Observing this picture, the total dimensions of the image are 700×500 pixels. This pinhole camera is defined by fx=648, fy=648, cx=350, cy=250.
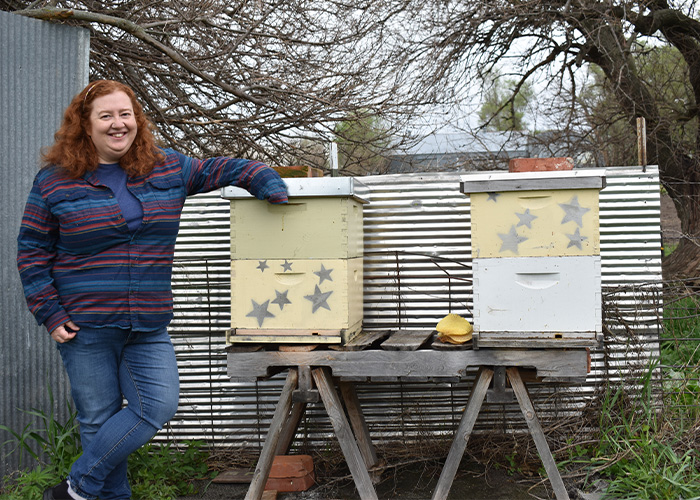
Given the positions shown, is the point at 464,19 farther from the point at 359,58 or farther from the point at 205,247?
the point at 205,247

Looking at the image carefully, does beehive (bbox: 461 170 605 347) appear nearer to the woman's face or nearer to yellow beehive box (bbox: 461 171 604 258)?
yellow beehive box (bbox: 461 171 604 258)

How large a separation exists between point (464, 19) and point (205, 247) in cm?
517

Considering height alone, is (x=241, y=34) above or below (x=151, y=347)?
above

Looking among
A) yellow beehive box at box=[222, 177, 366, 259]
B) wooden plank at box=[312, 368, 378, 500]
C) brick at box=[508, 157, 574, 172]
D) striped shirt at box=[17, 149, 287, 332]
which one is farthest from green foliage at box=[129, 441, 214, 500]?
brick at box=[508, 157, 574, 172]

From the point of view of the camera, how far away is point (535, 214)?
3146mm

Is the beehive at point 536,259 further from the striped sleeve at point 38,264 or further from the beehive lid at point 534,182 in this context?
Result: the striped sleeve at point 38,264

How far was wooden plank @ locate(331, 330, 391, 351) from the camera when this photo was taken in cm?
333

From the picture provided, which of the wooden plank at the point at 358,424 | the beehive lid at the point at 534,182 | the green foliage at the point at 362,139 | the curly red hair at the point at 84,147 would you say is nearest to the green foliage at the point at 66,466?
Answer: the wooden plank at the point at 358,424

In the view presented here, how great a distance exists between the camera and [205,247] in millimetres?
Answer: 4629

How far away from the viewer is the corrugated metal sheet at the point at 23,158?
3.97 meters

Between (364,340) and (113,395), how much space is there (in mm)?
1303

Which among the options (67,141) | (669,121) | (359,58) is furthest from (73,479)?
(669,121)

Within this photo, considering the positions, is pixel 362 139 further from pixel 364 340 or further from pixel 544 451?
pixel 544 451

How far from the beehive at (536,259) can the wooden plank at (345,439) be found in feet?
2.68
